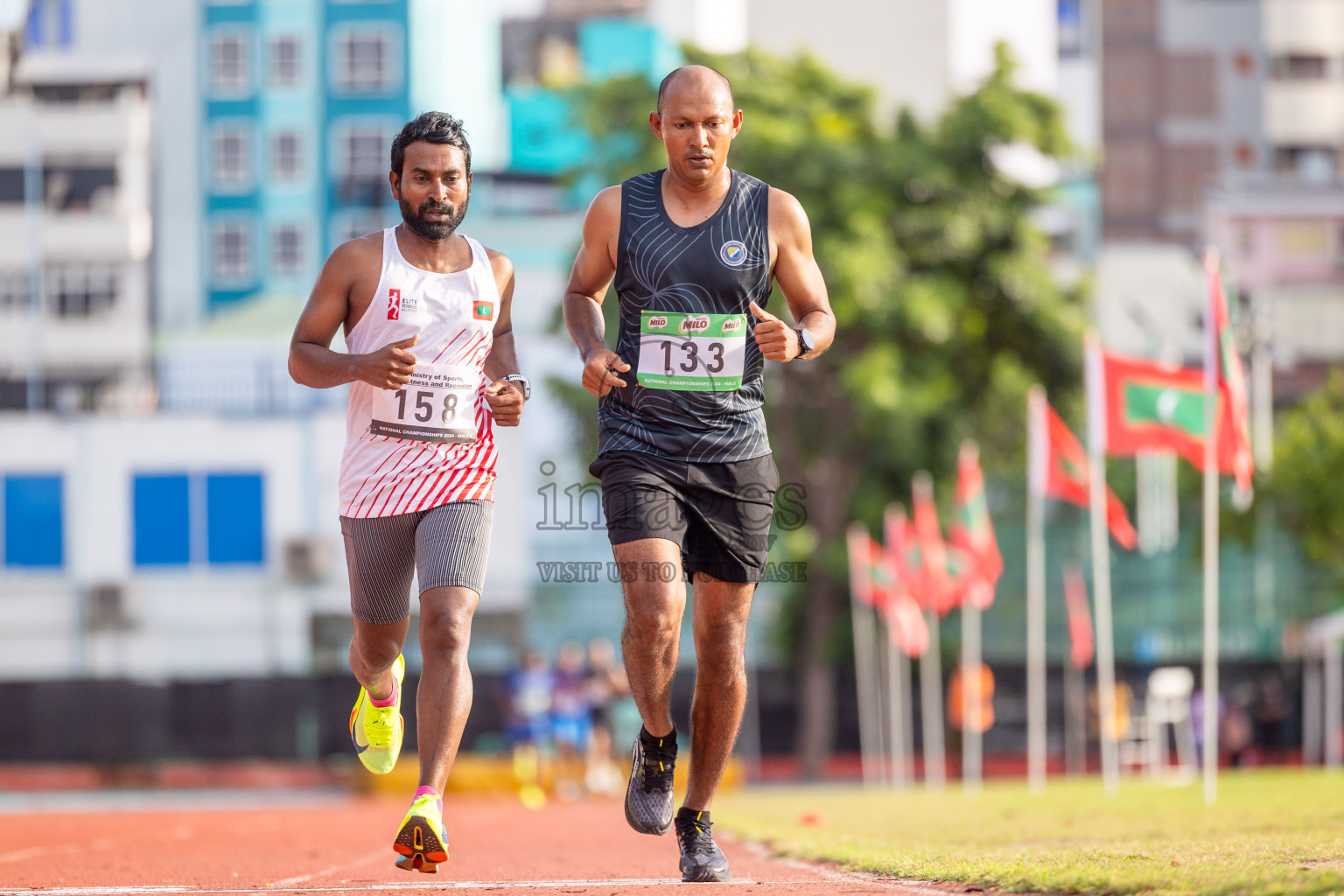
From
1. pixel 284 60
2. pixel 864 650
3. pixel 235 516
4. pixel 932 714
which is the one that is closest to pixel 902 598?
pixel 932 714

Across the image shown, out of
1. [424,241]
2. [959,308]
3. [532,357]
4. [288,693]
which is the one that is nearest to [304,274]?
[532,357]

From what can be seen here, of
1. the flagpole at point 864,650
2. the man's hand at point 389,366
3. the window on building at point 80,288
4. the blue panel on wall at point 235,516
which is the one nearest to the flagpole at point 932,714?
the flagpole at point 864,650

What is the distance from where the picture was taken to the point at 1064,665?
3650cm

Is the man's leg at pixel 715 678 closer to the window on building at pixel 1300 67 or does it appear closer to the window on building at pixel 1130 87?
the window on building at pixel 1300 67

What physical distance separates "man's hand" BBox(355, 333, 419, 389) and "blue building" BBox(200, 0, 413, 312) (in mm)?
51554

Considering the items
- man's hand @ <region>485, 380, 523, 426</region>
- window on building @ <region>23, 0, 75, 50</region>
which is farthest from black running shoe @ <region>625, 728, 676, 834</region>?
window on building @ <region>23, 0, 75, 50</region>

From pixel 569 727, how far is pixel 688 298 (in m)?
17.9

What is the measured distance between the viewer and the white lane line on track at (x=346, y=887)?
591 centimetres

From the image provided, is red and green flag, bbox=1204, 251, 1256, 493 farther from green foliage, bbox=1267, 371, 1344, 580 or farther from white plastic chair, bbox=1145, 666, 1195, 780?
green foliage, bbox=1267, 371, 1344, 580

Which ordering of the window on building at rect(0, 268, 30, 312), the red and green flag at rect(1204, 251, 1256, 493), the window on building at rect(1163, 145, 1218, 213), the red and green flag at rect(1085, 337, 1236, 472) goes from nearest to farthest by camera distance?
the red and green flag at rect(1204, 251, 1256, 493), the red and green flag at rect(1085, 337, 1236, 472), the window on building at rect(0, 268, 30, 312), the window on building at rect(1163, 145, 1218, 213)

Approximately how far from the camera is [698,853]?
612cm

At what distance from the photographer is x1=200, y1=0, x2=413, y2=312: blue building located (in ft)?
188

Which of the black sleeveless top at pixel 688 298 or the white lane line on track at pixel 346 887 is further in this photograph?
the black sleeveless top at pixel 688 298

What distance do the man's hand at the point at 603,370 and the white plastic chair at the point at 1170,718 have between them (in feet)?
85.2
